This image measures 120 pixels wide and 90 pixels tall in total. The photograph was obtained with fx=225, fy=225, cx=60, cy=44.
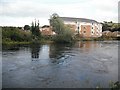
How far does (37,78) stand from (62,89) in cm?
270

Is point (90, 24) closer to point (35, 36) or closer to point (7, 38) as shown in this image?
point (35, 36)

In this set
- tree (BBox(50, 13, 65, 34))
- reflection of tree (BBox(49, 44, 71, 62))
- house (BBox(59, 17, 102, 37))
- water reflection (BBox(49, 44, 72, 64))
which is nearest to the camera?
water reflection (BBox(49, 44, 72, 64))

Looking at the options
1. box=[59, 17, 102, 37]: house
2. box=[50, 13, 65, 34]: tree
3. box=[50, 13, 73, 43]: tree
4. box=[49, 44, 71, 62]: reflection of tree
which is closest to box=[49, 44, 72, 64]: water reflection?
box=[49, 44, 71, 62]: reflection of tree

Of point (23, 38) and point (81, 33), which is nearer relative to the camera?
point (23, 38)

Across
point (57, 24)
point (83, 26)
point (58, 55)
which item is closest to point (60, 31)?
point (57, 24)

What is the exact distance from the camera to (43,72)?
14062 mm

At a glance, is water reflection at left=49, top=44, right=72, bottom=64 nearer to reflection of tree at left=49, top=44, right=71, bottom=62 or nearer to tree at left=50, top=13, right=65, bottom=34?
reflection of tree at left=49, top=44, right=71, bottom=62

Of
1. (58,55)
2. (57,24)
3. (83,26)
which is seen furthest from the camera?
(83,26)

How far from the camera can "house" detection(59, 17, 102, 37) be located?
3231 inches

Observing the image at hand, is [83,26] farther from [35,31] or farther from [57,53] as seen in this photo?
[57,53]

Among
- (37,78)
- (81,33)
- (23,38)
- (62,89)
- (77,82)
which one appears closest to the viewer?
(62,89)

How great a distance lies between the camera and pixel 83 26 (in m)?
84.3

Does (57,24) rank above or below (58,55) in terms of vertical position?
above

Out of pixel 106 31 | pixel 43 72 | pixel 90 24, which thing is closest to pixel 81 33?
pixel 90 24
